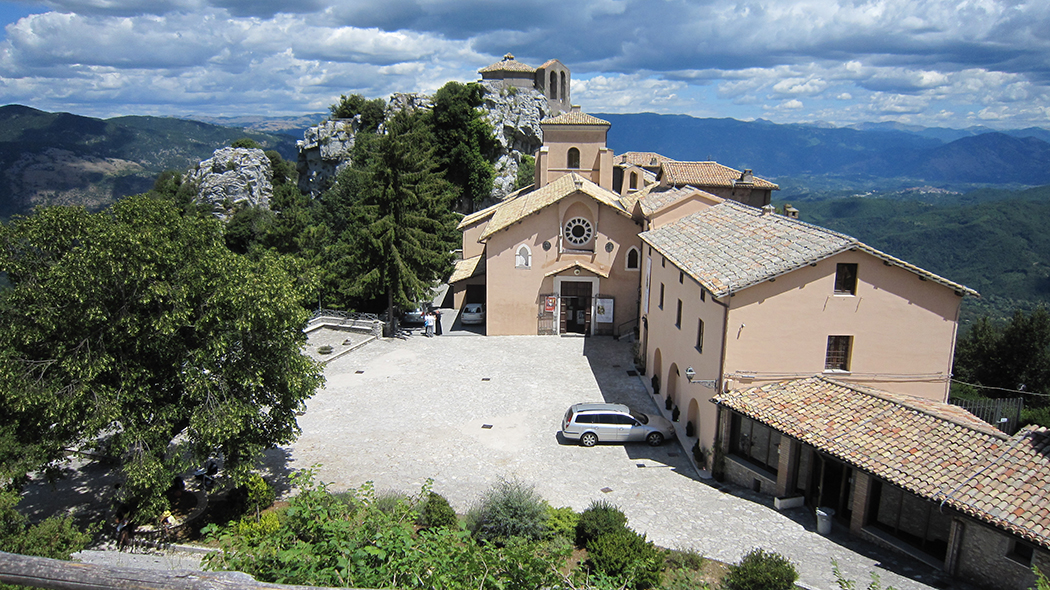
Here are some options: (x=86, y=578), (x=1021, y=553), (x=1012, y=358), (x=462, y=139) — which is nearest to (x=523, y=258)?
(x=1021, y=553)

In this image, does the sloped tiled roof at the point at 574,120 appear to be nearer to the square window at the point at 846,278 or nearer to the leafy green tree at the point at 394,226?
the leafy green tree at the point at 394,226

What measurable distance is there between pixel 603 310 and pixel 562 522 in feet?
68.2

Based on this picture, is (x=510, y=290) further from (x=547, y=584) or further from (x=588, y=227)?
(x=547, y=584)

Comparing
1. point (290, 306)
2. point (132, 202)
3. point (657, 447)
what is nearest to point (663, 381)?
point (657, 447)

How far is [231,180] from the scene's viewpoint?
3324 inches

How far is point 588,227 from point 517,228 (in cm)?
406

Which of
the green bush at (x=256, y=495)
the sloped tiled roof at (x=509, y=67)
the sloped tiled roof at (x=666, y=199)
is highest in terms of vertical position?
the sloped tiled roof at (x=509, y=67)

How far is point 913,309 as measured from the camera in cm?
2042

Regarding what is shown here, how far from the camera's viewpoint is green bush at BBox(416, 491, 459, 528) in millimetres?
16516

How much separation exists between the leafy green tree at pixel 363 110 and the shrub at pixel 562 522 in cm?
7342

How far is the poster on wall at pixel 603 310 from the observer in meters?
36.5

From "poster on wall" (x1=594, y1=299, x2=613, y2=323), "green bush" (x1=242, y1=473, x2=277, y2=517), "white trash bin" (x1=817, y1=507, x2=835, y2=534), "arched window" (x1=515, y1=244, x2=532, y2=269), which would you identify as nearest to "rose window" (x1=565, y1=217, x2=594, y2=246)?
"arched window" (x1=515, y1=244, x2=532, y2=269)

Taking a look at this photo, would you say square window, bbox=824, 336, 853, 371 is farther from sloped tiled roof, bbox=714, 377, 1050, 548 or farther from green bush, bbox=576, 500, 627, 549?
green bush, bbox=576, 500, 627, 549

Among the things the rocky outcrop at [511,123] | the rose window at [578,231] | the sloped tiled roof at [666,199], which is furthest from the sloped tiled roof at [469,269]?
the rocky outcrop at [511,123]
